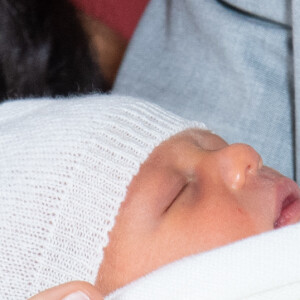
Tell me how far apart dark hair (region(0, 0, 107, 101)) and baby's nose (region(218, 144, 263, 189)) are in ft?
1.63

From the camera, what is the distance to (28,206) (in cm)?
69

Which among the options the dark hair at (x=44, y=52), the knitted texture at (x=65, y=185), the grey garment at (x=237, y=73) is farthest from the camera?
the dark hair at (x=44, y=52)

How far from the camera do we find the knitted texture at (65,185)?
665mm

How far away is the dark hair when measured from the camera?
1.11 metres

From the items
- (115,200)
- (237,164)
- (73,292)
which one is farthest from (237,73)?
(73,292)

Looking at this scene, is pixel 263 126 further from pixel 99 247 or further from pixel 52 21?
pixel 52 21

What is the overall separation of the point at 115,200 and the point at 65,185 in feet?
0.24

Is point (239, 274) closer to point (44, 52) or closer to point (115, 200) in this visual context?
point (115, 200)

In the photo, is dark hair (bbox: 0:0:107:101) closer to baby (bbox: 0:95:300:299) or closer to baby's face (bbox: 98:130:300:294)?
baby (bbox: 0:95:300:299)

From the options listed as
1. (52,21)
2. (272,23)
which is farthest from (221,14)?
(52,21)

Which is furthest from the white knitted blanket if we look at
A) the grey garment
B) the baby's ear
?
the grey garment

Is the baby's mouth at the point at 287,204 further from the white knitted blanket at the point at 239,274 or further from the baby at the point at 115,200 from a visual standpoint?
the white knitted blanket at the point at 239,274

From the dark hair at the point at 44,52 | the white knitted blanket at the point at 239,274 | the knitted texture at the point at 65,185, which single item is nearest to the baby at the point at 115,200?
the knitted texture at the point at 65,185

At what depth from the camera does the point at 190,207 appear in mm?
699
